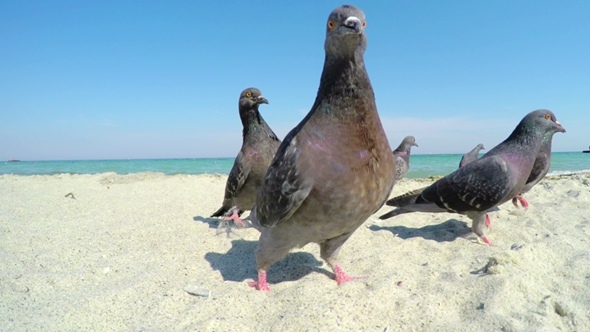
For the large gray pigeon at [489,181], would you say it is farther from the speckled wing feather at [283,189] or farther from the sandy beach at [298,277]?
the speckled wing feather at [283,189]

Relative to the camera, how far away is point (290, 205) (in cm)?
252

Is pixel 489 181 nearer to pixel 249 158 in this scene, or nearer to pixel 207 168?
pixel 249 158

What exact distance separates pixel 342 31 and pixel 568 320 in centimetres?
231

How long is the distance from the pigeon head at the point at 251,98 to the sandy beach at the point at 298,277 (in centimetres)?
190

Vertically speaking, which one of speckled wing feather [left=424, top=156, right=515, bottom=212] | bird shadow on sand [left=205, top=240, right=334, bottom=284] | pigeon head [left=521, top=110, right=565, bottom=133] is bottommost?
bird shadow on sand [left=205, top=240, right=334, bottom=284]

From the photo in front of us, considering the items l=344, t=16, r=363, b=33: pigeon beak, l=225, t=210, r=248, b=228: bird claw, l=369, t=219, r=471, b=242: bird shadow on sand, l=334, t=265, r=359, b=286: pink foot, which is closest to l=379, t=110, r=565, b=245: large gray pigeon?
l=369, t=219, r=471, b=242: bird shadow on sand

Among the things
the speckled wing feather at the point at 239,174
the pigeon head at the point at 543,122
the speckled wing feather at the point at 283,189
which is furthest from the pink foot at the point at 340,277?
the pigeon head at the point at 543,122

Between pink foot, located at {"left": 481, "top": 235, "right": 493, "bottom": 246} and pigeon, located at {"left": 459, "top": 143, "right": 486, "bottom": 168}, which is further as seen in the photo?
pigeon, located at {"left": 459, "top": 143, "right": 486, "bottom": 168}

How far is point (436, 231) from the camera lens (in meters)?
4.57

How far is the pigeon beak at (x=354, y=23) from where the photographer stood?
7.76ft

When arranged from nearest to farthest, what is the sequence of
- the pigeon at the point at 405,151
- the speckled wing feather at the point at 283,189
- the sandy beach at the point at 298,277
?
the sandy beach at the point at 298,277 → the speckled wing feather at the point at 283,189 → the pigeon at the point at 405,151

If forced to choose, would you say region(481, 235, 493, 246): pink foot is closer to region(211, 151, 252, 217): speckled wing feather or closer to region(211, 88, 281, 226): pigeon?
region(211, 88, 281, 226): pigeon

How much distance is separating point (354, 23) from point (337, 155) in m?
0.92

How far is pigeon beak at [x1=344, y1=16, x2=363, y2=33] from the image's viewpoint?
2.37 metres
